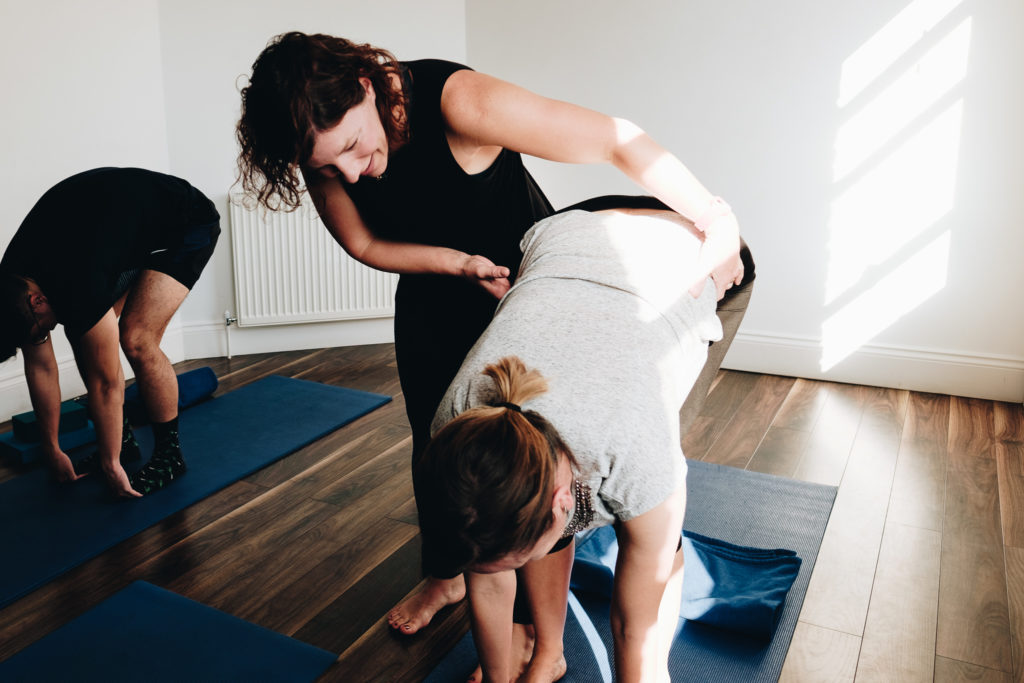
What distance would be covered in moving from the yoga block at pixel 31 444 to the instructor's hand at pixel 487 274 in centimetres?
180

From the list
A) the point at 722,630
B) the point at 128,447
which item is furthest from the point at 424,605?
the point at 128,447

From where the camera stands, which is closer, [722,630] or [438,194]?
[438,194]

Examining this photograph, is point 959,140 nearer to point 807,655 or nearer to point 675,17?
point 675,17

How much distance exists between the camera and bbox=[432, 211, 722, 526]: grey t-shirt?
99 cm

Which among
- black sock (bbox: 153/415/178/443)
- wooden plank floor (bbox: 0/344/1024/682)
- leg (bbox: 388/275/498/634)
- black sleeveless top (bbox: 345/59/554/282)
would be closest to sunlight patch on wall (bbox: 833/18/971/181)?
wooden plank floor (bbox: 0/344/1024/682)

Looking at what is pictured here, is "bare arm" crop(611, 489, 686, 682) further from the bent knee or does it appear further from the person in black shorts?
the bent knee

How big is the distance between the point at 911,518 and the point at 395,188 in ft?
5.69

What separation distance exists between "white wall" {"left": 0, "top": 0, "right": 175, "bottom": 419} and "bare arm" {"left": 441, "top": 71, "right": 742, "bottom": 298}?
92.0 inches

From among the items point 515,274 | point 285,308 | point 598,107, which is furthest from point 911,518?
point 285,308

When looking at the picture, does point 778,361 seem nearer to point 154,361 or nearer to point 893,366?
point 893,366

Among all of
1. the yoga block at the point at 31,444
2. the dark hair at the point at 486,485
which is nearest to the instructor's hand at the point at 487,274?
the dark hair at the point at 486,485

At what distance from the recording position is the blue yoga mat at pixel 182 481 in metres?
1.95

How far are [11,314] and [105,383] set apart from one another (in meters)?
0.31

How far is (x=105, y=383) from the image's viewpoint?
2088 millimetres
